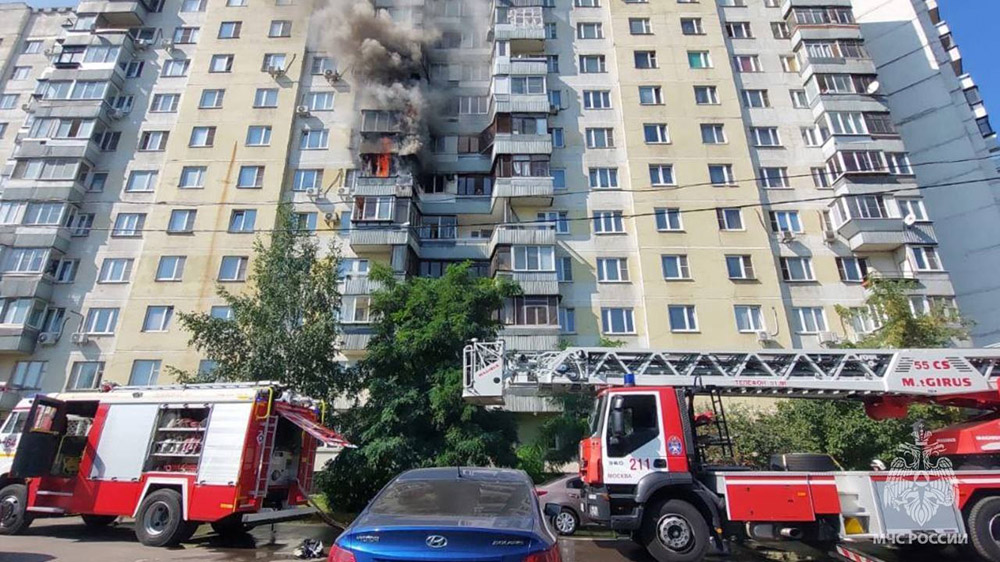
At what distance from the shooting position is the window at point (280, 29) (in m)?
33.7

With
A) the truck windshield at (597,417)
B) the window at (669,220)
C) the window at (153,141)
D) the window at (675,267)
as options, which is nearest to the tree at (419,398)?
the truck windshield at (597,417)

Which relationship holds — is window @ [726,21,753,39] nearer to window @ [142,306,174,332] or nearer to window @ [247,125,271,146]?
window @ [247,125,271,146]

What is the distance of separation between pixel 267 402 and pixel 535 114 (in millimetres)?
23767

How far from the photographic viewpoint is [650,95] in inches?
1217

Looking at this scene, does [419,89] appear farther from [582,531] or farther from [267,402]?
[582,531]

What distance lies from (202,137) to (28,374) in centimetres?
1619

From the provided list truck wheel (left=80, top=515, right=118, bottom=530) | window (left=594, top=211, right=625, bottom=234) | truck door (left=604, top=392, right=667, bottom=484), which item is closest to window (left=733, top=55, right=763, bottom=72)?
window (left=594, top=211, right=625, bottom=234)

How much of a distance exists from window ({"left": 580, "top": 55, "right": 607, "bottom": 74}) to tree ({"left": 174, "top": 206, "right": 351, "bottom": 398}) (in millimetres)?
23427

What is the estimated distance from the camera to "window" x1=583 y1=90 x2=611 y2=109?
102 ft

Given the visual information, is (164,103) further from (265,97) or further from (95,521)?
(95,521)

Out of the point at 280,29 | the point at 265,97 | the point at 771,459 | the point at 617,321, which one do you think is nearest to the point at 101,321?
the point at 265,97

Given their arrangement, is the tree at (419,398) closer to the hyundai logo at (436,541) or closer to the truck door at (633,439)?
the truck door at (633,439)

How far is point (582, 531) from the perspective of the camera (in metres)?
13.1

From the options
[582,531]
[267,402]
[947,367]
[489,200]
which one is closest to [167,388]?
[267,402]
